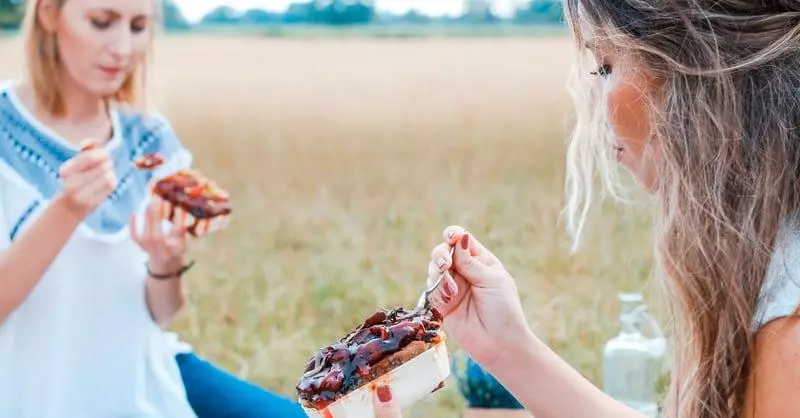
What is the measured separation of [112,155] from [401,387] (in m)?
1.04

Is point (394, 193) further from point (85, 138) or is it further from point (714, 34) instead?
point (714, 34)

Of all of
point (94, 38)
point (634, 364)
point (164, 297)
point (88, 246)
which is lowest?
point (634, 364)

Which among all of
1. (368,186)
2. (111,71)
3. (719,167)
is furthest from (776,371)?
(368,186)

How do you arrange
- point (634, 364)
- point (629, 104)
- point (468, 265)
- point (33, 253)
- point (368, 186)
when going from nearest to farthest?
point (629, 104)
point (468, 265)
point (33, 253)
point (634, 364)
point (368, 186)

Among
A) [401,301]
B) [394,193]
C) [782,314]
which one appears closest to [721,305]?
[782,314]

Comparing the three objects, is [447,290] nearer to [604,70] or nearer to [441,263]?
[441,263]

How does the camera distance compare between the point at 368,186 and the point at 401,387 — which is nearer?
the point at 401,387

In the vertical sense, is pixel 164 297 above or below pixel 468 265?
below

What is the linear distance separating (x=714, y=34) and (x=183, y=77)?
7549 mm

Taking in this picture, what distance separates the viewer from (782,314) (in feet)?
3.67

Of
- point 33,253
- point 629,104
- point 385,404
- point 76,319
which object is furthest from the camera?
point 76,319

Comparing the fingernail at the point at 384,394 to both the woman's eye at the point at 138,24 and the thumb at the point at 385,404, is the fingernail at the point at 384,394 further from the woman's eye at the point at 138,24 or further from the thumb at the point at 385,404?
the woman's eye at the point at 138,24

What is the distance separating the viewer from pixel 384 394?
3.61 ft

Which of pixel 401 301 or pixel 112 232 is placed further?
pixel 401 301
